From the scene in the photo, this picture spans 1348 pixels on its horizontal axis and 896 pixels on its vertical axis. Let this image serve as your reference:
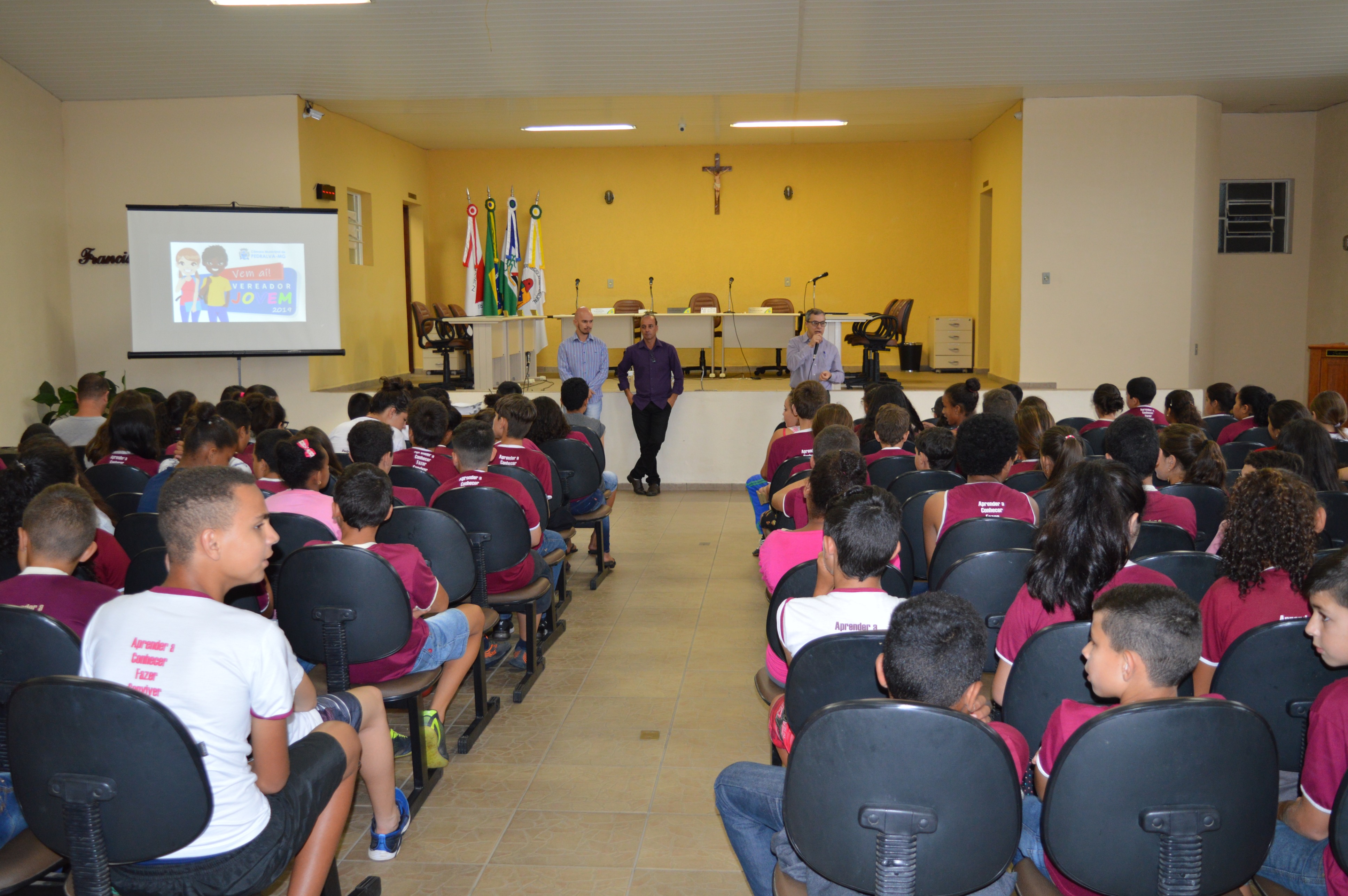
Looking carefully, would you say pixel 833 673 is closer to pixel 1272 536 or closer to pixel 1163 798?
pixel 1163 798

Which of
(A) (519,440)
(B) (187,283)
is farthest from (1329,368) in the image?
(B) (187,283)

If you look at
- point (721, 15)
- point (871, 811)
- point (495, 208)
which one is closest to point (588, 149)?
point (495, 208)

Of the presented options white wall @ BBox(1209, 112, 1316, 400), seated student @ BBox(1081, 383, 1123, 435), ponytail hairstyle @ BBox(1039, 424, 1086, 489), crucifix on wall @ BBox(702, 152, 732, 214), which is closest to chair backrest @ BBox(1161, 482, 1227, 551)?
ponytail hairstyle @ BBox(1039, 424, 1086, 489)

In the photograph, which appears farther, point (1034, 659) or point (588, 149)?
point (588, 149)

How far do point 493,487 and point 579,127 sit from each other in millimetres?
9331

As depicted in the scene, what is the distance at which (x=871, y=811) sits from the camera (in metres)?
1.62

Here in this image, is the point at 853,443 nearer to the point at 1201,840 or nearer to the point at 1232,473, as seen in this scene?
the point at 1232,473

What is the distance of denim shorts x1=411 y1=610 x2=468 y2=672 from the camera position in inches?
122

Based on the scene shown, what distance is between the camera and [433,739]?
320cm

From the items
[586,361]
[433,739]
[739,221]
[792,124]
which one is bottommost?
[433,739]

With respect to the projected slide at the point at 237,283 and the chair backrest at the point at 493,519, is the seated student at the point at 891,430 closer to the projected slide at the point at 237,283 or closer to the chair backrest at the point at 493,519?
the chair backrest at the point at 493,519

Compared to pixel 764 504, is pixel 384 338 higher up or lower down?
higher up

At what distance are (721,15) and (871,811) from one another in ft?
25.5

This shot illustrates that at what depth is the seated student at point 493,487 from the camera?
393cm
